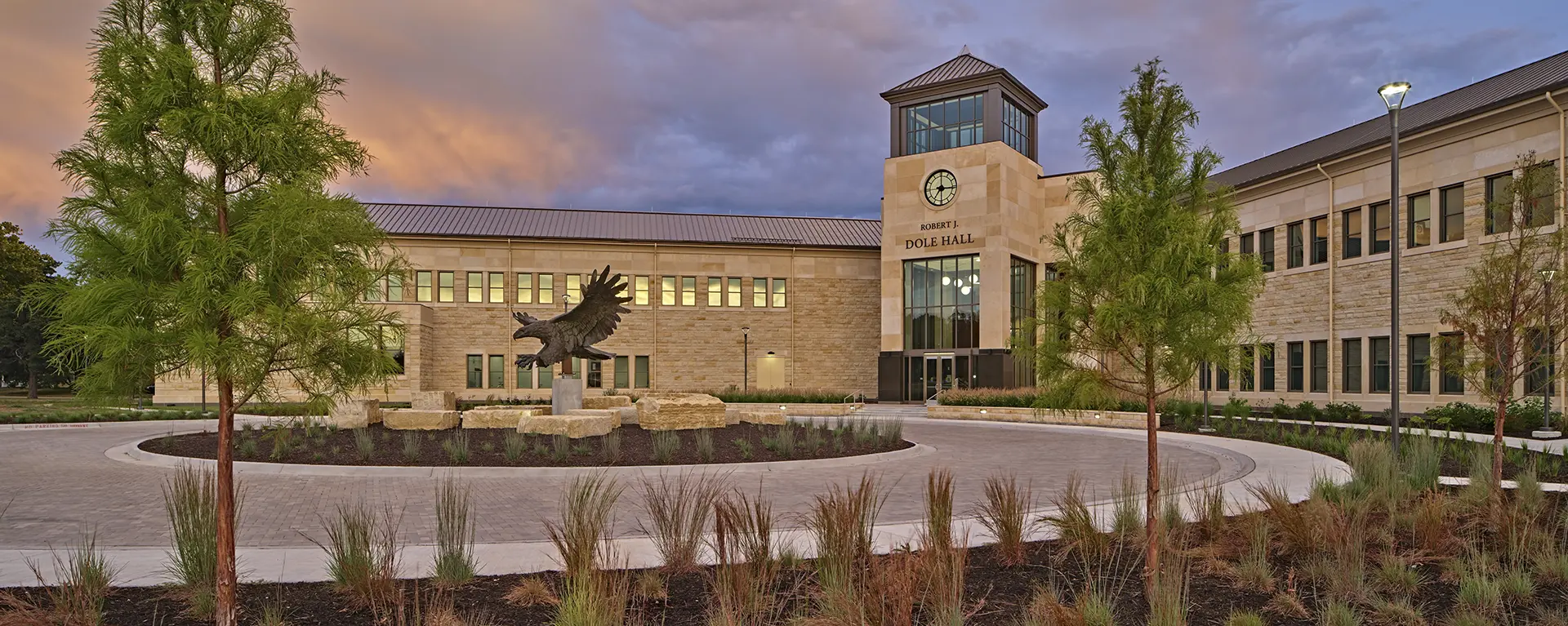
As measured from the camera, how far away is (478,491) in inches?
481

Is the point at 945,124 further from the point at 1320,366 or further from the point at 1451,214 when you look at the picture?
the point at 1451,214

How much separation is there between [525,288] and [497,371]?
4.17 m

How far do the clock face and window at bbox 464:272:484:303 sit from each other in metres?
21.4

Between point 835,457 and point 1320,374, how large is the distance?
22.3 meters

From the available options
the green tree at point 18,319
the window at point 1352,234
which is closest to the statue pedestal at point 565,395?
the window at point 1352,234

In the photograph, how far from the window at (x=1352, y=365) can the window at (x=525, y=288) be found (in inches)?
1322

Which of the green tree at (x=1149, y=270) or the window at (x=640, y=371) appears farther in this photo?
the window at (x=640, y=371)

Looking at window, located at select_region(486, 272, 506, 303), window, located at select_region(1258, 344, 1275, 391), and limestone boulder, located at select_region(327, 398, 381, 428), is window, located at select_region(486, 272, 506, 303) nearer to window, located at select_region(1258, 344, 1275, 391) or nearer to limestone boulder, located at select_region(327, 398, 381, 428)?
limestone boulder, located at select_region(327, 398, 381, 428)

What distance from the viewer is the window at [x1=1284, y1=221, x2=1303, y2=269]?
3225 centimetres

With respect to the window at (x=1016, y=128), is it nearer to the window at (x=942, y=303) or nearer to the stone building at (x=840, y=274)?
the stone building at (x=840, y=274)

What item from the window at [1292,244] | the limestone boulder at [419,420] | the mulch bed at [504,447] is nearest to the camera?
the mulch bed at [504,447]

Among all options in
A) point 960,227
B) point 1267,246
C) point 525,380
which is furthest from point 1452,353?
point 525,380

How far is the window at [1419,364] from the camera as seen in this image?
88.5 ft

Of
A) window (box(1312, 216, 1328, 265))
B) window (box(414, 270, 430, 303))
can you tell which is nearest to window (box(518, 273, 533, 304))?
window (box(414, 270, 430, 303))
